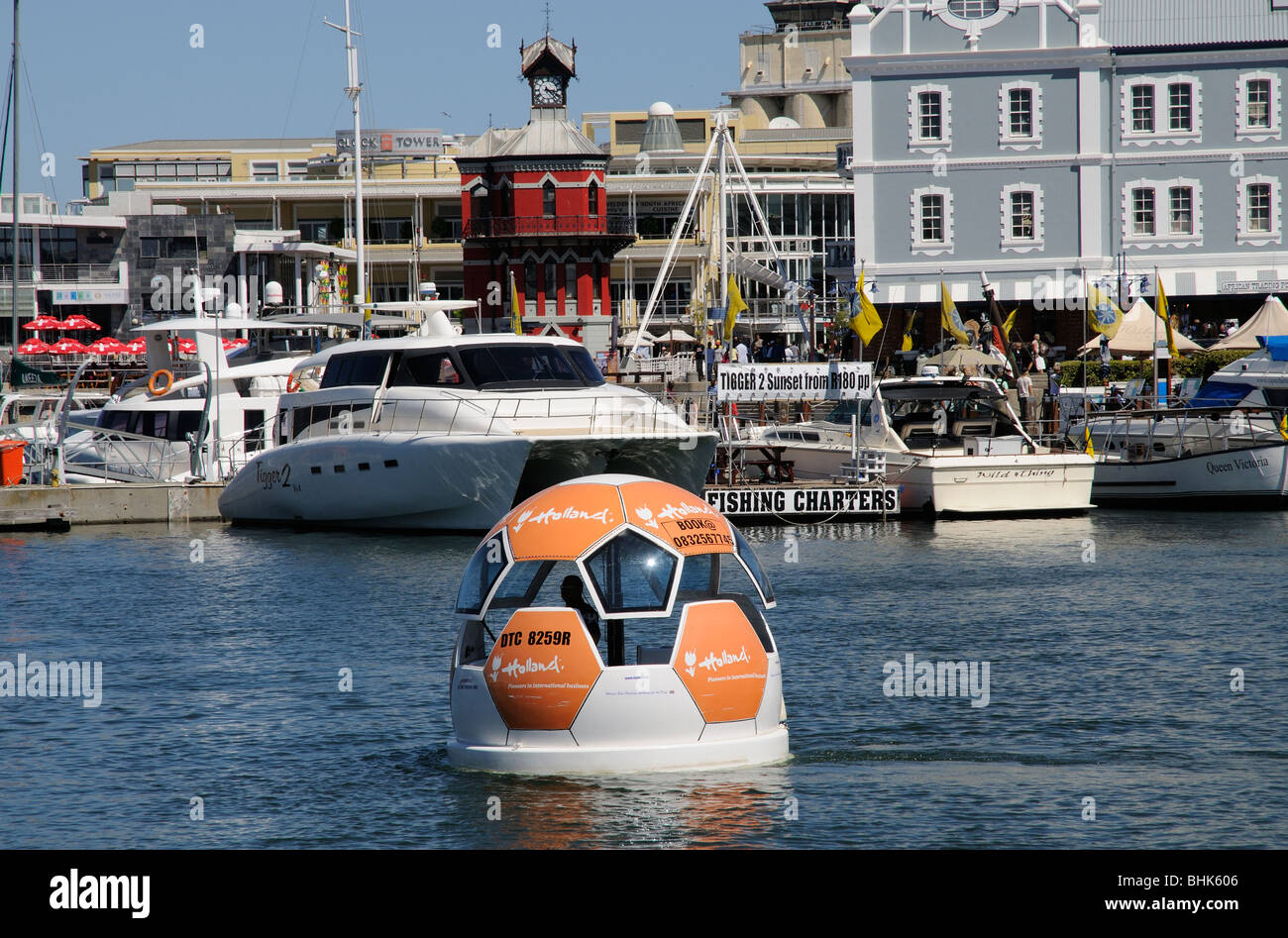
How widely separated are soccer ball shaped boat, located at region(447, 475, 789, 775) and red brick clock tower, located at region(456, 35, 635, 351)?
6494 centimetres

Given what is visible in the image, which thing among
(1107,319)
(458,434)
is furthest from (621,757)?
(1107,319)

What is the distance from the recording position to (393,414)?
104 ft

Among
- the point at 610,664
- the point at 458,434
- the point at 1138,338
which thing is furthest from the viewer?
the point at 1138,338

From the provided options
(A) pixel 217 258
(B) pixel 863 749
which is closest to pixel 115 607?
(B) pixel 863 749

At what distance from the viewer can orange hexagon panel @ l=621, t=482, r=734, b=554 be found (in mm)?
12133

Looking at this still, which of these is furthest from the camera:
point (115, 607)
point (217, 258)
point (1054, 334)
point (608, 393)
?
point (217, 258)

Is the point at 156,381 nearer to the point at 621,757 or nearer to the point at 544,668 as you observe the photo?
the point at 544,668

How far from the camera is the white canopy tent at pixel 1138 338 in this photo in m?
42.7

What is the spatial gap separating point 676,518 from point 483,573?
156 centimetres

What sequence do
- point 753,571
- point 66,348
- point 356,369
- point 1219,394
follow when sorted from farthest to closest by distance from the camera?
point 66,348 < point 1219,394 < point 356,369 < point 753,571

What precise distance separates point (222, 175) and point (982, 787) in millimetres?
103389

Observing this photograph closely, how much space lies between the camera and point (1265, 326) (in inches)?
1657

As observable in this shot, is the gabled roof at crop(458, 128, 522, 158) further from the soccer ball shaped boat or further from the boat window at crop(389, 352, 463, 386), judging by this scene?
the soccer ball shaped boat

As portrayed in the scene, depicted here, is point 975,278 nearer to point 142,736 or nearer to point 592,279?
point 592,279
